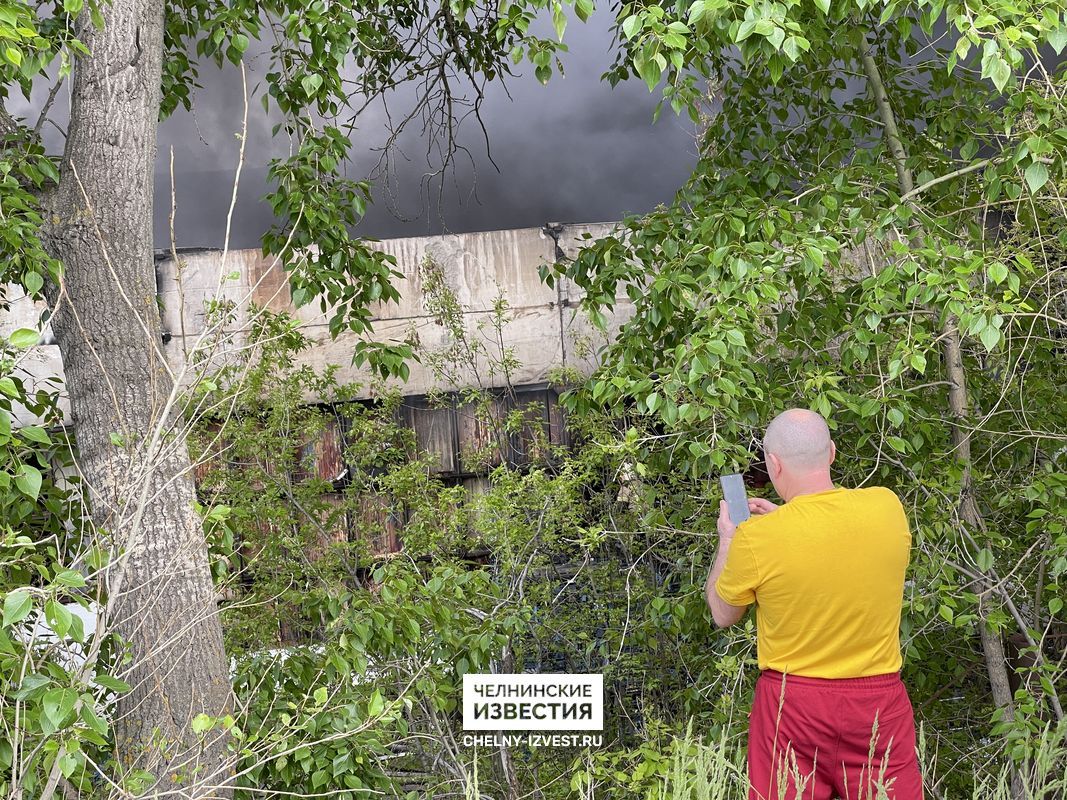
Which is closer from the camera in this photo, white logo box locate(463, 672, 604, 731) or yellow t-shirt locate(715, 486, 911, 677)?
yellow t-shirt locate(715, 486, 911, 677)

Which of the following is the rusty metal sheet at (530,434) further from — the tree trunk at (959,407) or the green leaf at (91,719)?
the green leaf at (91,719)

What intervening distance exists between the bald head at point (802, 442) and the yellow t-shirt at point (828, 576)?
96 mm

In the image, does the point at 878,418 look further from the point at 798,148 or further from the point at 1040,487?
the point at 798,148

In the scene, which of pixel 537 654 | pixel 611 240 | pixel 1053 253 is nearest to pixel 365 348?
pixel 611 240

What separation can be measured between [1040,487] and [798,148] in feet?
6.71

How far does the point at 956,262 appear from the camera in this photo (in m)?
3.44

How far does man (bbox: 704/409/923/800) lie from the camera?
108 inches

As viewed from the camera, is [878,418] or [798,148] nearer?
[878,418]

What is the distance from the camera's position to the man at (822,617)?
2748 millimetres

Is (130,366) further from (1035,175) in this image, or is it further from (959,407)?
(959,407)

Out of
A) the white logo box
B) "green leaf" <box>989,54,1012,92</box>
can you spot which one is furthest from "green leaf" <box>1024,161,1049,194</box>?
the white logo box

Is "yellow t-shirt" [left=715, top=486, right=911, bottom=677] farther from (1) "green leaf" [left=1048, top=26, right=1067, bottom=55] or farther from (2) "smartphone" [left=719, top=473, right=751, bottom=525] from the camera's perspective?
(1) "green leaf" [left=1048, top=26, right=1067, bottom=55]

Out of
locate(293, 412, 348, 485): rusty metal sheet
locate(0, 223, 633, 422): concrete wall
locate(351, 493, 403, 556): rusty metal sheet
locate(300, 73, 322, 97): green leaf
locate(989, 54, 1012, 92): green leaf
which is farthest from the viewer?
locate(0, 223, 633, 422): concrete wall

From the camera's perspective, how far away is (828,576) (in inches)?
108
